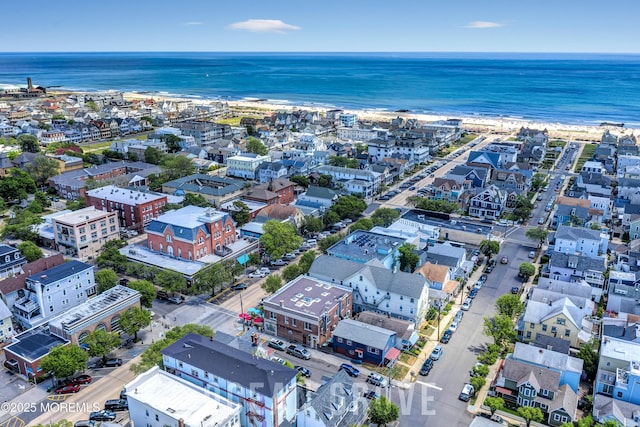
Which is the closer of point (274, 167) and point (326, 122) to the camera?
point (274, 167)

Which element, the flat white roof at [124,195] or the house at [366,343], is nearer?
the house at [366,343]

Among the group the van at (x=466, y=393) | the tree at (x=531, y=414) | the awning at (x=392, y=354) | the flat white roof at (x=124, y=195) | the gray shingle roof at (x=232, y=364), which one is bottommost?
the van at (x=466, y=393)

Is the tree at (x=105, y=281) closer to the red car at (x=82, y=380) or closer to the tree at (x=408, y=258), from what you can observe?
the red car at (x=82, y=380)

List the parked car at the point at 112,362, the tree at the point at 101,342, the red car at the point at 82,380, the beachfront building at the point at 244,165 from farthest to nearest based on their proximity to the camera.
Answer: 1. the beachfront building at the point at 244,165
2. the parked car at the point at 112,362
3. the tree at the point at 101,342
4. the red car at the point at 82,380

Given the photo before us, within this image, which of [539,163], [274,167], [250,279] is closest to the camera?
[250,279]

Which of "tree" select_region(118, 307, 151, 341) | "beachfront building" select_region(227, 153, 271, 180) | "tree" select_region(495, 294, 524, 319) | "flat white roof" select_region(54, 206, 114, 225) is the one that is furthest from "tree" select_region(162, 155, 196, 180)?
"tree" select_region(495, 294, 524, 319)

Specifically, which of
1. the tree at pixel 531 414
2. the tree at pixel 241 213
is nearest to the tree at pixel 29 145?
the tree at pixel 241 213

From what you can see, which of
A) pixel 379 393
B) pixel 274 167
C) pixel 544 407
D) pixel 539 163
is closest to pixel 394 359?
pixel 379 393

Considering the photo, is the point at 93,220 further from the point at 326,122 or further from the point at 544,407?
the point at 326,122
